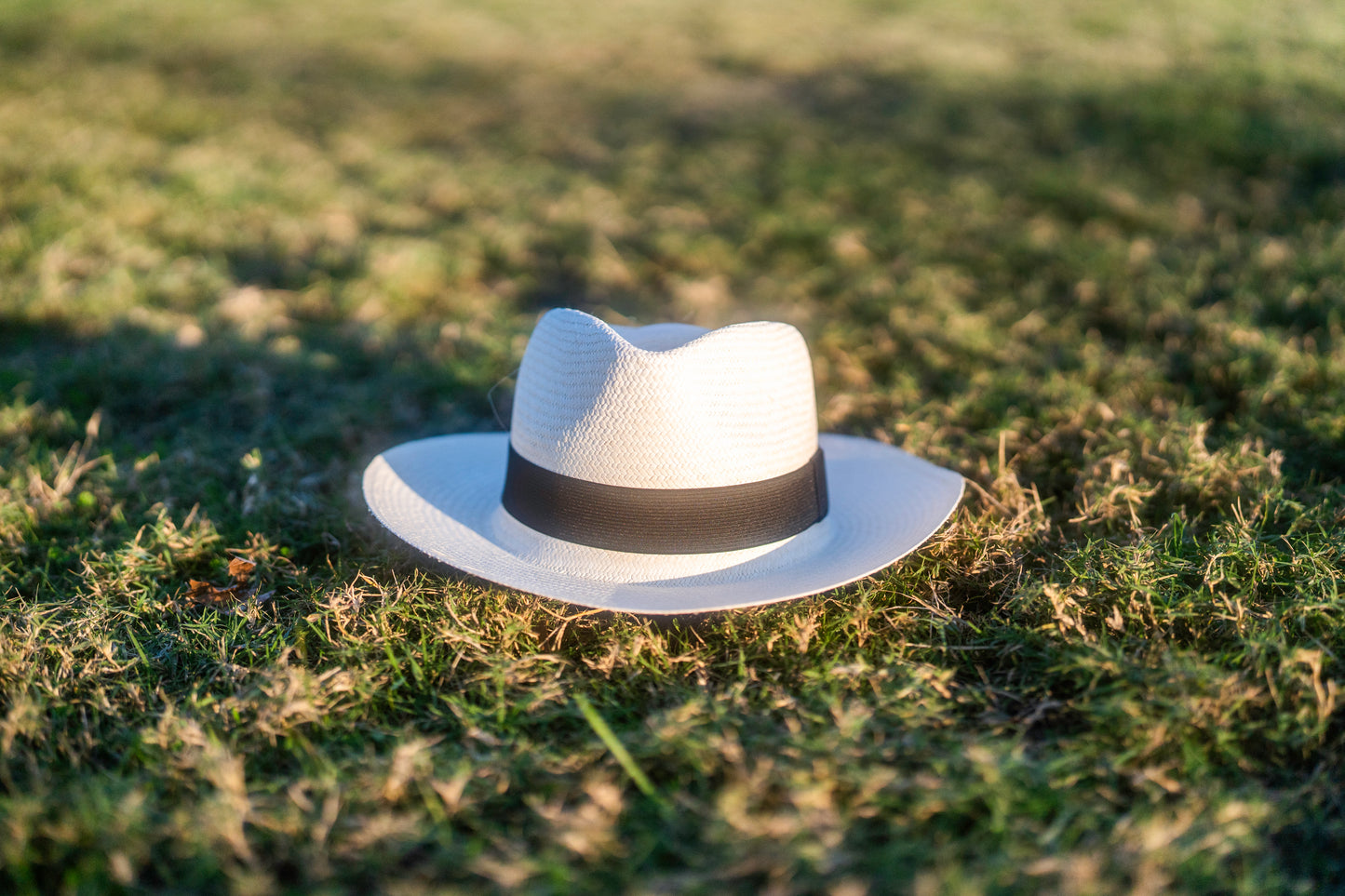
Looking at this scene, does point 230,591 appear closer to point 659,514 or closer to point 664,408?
point 659,514

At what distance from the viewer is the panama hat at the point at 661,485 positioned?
2344 millimetres

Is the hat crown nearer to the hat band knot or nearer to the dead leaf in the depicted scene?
the hat band knot

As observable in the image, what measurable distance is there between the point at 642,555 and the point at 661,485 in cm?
21

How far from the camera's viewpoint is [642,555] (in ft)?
7.93

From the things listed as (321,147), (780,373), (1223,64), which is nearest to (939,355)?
(780,373)

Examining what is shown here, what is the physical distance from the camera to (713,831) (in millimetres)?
1827

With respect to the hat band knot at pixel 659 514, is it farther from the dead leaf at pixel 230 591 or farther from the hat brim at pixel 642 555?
the dead leaf at pixel 230 591

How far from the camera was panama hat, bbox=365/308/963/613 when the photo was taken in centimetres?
234

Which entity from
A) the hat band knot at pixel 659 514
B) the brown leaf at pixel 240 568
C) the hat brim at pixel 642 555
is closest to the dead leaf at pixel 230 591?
the brown leaf at pixel 240 568

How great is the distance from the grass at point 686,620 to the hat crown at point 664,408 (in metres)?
0.48

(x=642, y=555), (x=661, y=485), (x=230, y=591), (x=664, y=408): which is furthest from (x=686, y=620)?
(x=230, y=591)

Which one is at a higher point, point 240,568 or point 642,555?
point 642,555

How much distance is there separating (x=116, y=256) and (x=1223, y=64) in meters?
9.92

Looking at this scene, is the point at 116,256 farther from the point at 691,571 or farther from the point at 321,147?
the point at 691,571
